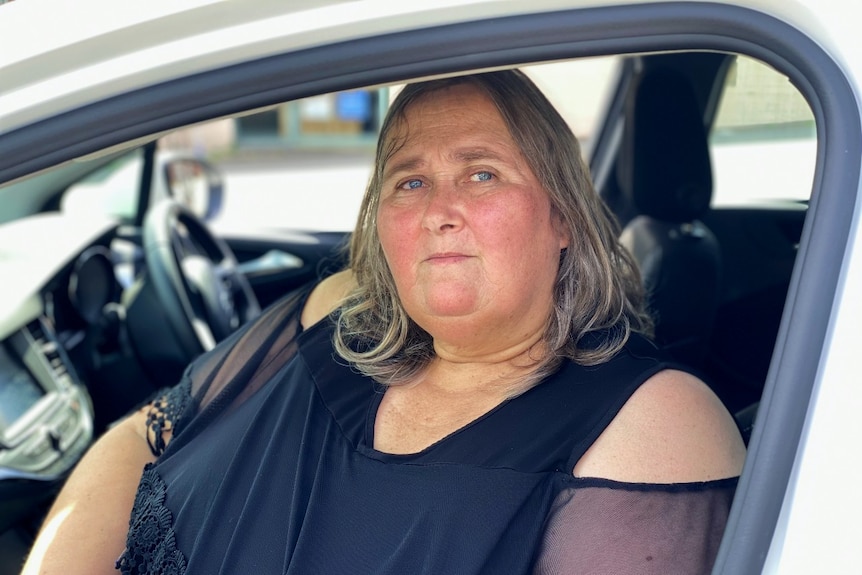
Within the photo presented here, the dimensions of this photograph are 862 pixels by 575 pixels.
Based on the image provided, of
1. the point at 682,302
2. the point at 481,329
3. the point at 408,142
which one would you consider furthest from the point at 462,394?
the point at 682,302

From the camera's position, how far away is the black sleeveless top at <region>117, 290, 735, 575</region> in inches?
50.0

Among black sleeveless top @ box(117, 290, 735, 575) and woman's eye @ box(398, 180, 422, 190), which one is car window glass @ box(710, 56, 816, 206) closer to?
woman's eye @ box(398, 180, 422, 190)

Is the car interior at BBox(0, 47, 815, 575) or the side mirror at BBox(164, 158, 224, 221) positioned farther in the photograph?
the side mirror at BBox(164, 158, 224, 221)

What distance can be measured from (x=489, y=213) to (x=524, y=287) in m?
0.14

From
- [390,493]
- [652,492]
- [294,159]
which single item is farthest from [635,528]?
[294,159]

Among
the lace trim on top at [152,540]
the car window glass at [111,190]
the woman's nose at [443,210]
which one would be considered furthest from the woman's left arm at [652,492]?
the car window glass at [111,190]

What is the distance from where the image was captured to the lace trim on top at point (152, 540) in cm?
163

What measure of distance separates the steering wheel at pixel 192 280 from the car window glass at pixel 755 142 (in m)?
1.57

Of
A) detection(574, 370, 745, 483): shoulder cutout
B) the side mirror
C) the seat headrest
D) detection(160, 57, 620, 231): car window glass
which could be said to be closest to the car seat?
the seat headrest

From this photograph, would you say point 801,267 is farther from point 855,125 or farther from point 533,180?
point 533,180

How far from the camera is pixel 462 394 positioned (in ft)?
5.37

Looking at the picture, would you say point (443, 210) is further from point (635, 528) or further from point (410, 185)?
point (635, 528)

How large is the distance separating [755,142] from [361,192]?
1.41 m

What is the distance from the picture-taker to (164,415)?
1.95m
